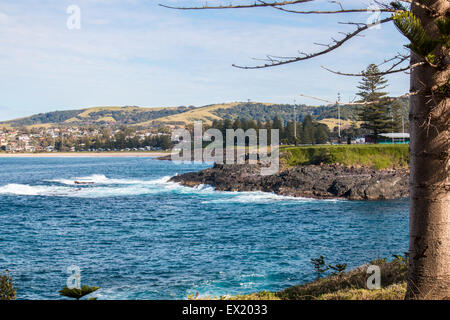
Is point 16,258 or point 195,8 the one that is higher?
point 195,8

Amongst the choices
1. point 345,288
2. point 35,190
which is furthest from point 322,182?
point 345,288

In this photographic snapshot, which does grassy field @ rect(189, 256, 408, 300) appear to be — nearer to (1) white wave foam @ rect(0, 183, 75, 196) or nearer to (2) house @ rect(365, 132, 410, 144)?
(1) white wave foam @ rect(0, 183, 75, 196)

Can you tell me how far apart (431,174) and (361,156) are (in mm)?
46360

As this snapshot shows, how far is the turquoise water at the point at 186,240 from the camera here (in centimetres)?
1482

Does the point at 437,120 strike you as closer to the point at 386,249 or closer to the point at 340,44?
the point at 340,44

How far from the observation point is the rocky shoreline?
3725cm

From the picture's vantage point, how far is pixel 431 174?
4355 mm

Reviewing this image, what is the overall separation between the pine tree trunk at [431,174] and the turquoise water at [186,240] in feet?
29.8

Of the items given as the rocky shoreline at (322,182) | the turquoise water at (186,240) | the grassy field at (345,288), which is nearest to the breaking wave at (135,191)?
the turquoise water at (186,240)

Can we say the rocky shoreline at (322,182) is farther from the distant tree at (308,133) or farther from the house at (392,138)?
the distant tree at (308,133)

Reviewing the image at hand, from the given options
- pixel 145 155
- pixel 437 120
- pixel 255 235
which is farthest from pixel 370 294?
pixel 145 155

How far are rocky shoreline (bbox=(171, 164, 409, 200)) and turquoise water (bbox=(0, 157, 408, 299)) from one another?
2.44 meters

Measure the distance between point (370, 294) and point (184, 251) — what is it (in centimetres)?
1462

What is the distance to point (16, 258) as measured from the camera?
19.5m
